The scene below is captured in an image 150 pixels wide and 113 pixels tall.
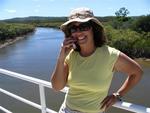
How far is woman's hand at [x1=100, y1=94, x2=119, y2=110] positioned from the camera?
1718mm

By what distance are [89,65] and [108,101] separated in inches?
7.8

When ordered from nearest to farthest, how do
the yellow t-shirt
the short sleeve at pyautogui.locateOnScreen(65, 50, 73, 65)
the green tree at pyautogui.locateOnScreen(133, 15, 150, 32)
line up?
the yellow t-shirt < the short sleeve at pyautogui.locateOnScreen(65, 50, 73, 65) < the green tree at pyautogui.locateOnScreen(133, 15, 150, 32)

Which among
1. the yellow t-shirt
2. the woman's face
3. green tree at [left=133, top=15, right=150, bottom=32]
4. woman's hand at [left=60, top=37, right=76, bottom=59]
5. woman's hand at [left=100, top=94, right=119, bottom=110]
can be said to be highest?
the woman's face

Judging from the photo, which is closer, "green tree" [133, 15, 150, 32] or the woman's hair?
the woman's hair

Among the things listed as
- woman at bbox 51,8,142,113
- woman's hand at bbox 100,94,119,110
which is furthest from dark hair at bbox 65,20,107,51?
woman's hand at bbox 100,94,119,110

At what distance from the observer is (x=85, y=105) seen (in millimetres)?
1709

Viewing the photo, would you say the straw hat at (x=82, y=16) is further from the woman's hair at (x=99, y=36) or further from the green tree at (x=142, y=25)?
the green tree at (x=142, y=25)

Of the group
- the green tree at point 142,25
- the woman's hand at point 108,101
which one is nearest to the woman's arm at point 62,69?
the woman's hand at point 108,101

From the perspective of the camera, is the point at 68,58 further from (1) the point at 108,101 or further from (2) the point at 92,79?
(1) the point at 108,101

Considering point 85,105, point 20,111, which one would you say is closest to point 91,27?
point 85,105

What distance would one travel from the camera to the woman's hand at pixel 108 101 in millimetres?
1718

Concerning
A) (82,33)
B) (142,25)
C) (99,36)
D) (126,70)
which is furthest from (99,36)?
(142,25)

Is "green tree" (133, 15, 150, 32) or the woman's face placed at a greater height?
the woman's face

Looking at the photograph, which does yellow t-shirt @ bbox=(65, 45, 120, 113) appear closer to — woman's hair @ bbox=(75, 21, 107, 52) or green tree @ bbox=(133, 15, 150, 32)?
woman's hair @ bbox=(75, 21, 107, 52)
